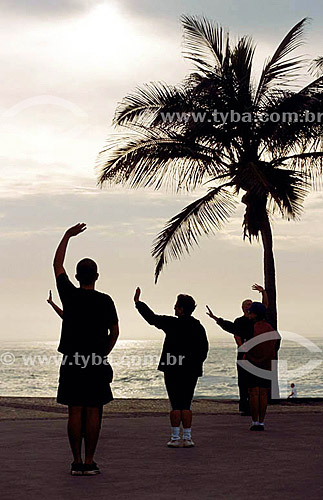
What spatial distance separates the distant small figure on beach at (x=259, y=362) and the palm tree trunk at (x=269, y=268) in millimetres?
8595

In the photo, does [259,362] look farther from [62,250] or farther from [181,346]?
[62,250]

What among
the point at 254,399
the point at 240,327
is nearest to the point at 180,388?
the point at 240,327

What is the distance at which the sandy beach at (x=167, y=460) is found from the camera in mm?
7311

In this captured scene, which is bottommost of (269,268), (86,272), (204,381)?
(204,381)

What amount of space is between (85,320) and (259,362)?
447 cm

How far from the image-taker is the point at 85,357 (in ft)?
26.0

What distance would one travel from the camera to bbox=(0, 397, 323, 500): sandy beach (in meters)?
7.31

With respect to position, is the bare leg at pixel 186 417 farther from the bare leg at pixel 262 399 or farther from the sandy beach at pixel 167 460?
the bare leg at pixel 262 399

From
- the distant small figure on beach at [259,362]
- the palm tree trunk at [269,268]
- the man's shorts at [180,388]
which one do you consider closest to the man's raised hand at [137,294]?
the man's shorts at [180,388]

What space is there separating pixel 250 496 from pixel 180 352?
331 centimetres

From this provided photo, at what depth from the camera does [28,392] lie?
77125 mm

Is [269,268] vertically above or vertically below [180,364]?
above

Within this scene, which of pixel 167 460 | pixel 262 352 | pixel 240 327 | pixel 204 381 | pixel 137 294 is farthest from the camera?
pixel 204 381

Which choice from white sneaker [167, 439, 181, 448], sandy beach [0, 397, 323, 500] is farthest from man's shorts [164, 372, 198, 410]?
sandy beach [0, 397, 323, 500]
